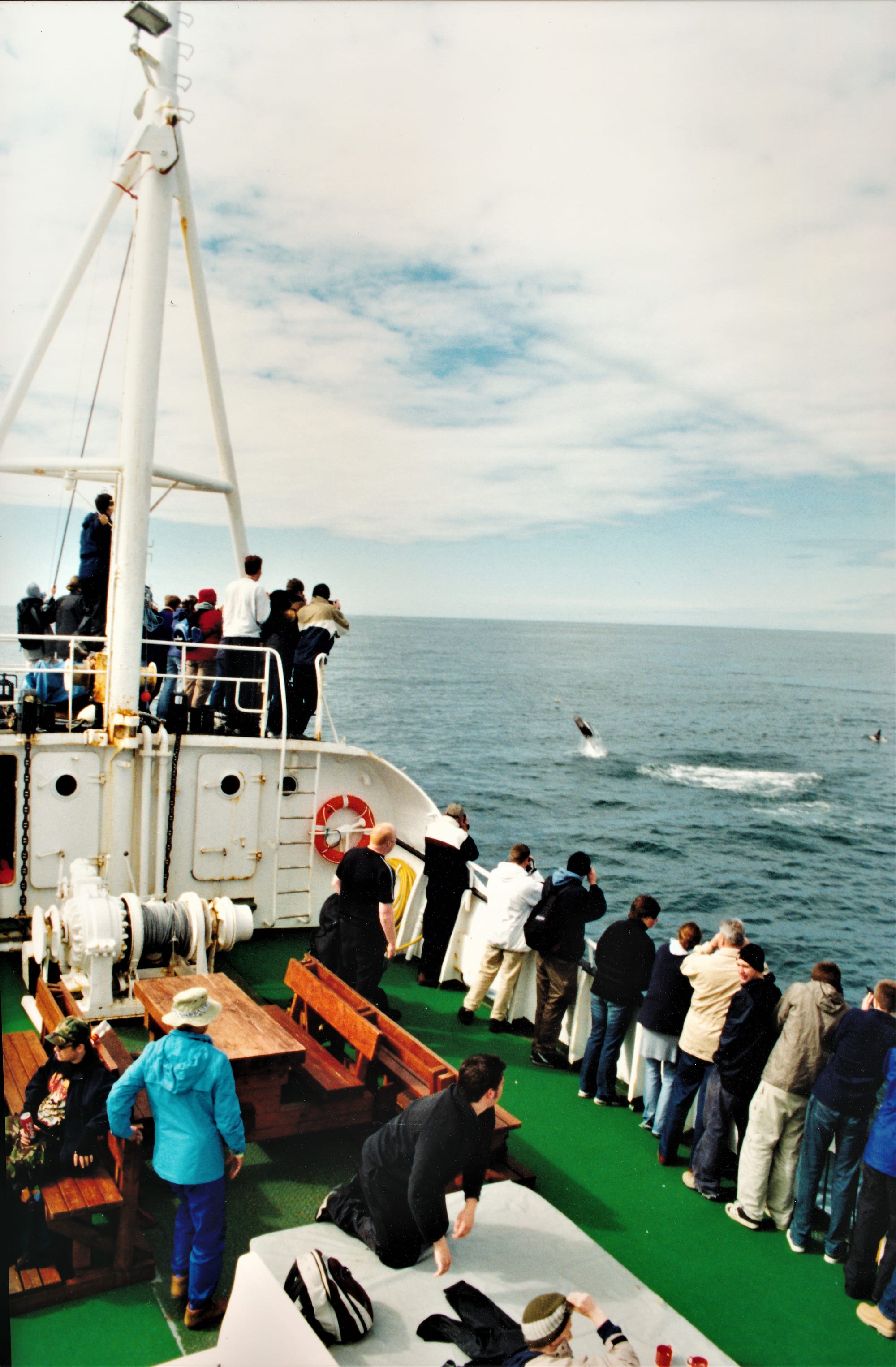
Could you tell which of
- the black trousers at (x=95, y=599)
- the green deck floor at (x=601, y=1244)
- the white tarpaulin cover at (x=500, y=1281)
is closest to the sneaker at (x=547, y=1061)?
the green deck floor at (x=601, y=1244)

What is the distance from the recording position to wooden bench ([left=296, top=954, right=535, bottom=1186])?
5203mm

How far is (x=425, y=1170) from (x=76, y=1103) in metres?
1.67

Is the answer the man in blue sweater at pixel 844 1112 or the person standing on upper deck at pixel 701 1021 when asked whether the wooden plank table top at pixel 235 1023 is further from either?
the man in blue sweater at pixel 844 1112

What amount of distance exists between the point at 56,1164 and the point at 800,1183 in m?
3.60

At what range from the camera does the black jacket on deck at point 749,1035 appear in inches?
204

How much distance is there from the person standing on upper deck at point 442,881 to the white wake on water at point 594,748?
42.4 meters

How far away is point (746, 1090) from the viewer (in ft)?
17.4

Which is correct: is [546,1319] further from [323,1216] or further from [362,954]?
[362,954]

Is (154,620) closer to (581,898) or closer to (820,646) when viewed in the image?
(581,898)

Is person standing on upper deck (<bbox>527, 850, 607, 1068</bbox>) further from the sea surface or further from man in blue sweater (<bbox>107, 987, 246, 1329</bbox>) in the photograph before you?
the sea surface

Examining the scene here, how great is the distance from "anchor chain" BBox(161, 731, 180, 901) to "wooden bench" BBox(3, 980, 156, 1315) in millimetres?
3600

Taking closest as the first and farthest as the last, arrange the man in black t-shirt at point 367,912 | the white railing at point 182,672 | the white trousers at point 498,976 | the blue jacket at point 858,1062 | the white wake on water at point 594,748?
1. the blue jacket at point 858,1062
2. the man in black t-shirt at point 367,912
3. the white trousers at point 498,976
4. the white railing at point 182,672
5. the white wake on water at point 594,748

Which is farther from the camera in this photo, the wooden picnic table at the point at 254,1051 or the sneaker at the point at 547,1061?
the sneaker at the point at 547,1061

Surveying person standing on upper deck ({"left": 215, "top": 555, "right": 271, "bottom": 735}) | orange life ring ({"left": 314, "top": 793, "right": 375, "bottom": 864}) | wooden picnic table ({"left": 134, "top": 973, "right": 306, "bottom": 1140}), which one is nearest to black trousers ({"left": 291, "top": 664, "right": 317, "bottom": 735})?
person standing on upper deck ({"left": 215, "top": 555, "right": 271, "bottom": 735})
